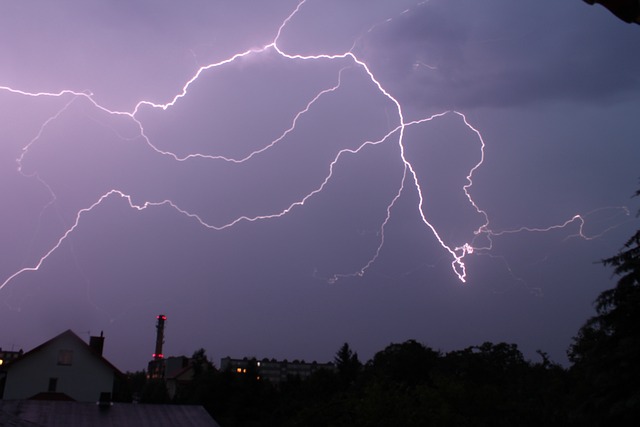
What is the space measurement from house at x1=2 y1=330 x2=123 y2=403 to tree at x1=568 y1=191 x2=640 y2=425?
2091 centimetres

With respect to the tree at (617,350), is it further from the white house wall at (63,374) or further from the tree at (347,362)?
the tree at (347,362)

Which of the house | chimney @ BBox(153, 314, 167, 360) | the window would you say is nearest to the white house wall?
the house

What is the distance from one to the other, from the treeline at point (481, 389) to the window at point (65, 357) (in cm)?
853

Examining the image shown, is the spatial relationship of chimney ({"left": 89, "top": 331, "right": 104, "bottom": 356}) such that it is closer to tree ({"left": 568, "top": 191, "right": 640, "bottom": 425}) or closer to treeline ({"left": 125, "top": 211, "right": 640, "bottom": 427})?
treeline ({"left": 125, "top": 211, "right": 640, "bottom": 427})

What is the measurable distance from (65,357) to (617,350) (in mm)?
24215

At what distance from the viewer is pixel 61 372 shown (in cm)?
2709

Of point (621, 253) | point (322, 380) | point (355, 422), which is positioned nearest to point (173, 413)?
point (355, 422)

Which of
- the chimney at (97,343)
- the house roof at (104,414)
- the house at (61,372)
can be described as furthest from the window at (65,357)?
the house roof at (104,414)

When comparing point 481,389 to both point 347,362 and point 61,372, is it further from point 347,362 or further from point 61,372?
point 347,362

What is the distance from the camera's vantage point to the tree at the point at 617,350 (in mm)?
12273

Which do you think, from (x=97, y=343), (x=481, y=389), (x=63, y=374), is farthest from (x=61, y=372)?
(x=481, y=389)

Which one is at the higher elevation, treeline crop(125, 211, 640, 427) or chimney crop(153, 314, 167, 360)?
chimney crop(153, 314, 167, 360)

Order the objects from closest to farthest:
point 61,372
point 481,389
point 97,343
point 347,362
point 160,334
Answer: point 481,389, point 61,372, point 97,343, point 347,362, point 160,334

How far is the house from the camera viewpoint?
26.4 m
